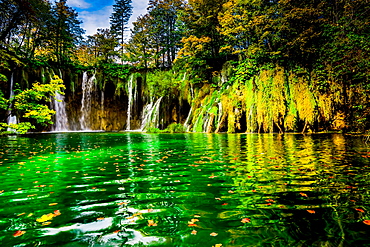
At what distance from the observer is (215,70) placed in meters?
→ 26.2

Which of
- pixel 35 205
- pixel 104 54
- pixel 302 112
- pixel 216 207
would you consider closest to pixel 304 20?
pixel 302 112

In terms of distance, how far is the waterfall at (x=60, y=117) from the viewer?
27.0 meters

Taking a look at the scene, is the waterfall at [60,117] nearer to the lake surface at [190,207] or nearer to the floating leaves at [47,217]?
the lake surface at [190,207]

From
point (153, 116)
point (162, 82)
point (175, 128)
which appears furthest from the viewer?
point (162, 82)

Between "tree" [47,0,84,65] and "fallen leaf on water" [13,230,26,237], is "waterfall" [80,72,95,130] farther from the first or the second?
"fallen leaf on water" [13,230,26,237]

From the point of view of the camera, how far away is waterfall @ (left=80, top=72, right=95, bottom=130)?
98.9 feet

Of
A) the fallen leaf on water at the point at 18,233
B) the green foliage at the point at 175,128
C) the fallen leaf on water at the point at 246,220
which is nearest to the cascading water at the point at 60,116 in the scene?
the green foliage at the point at 175,128

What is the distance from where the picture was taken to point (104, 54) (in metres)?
37.8

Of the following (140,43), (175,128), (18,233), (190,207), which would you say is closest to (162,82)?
(175,128)

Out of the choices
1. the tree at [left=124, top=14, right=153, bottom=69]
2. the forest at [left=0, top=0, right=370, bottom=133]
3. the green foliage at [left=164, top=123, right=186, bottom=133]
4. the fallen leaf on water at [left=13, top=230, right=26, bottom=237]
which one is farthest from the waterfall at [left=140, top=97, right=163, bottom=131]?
the fallen leaf on water at [left=13, top=230, right=26, bottom=237]

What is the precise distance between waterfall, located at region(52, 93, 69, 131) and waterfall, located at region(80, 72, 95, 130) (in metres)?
2.39

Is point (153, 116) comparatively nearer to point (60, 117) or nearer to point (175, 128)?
point (175, 128)

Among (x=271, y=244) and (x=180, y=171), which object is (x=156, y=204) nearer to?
(x=271, y=244)

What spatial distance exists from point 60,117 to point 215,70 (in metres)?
21.5
